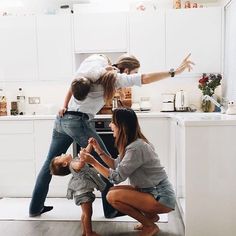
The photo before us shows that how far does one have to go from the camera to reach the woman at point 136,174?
7.34 ft

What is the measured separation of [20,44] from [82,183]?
2020mm

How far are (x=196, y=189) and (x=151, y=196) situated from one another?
30 centimetres

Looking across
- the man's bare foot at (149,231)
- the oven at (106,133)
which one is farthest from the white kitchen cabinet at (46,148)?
the man's bare foot at (149,231)

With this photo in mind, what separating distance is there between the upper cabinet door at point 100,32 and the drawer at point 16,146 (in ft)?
3.67

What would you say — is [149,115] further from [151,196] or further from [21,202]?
[21,202]

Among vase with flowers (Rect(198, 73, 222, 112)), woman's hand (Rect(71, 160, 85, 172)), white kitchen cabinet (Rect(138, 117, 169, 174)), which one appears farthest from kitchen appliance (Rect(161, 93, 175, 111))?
woman's hand (Rect(71, 160, 85, 172))

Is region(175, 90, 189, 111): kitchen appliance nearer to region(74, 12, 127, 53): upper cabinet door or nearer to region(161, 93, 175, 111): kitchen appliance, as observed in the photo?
region(161, 93, 175, 111): kitchen appliance

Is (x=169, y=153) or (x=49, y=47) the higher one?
(x=49, y=47)

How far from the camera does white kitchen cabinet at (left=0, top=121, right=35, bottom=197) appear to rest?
3459 millimetres

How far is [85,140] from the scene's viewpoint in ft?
8.74

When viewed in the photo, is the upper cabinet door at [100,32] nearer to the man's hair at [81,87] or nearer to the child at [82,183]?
the man's hair at [81,87]

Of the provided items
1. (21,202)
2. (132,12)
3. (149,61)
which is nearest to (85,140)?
(21,202)

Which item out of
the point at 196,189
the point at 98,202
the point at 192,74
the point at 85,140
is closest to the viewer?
the point at 196,189

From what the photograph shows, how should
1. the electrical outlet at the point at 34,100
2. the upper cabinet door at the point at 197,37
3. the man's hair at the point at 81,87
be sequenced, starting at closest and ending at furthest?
1. the man's hair at the point at 81,87
2. the upper cabinet door at the point at 197,37
3. the electrical outlet at the point at 34,100
